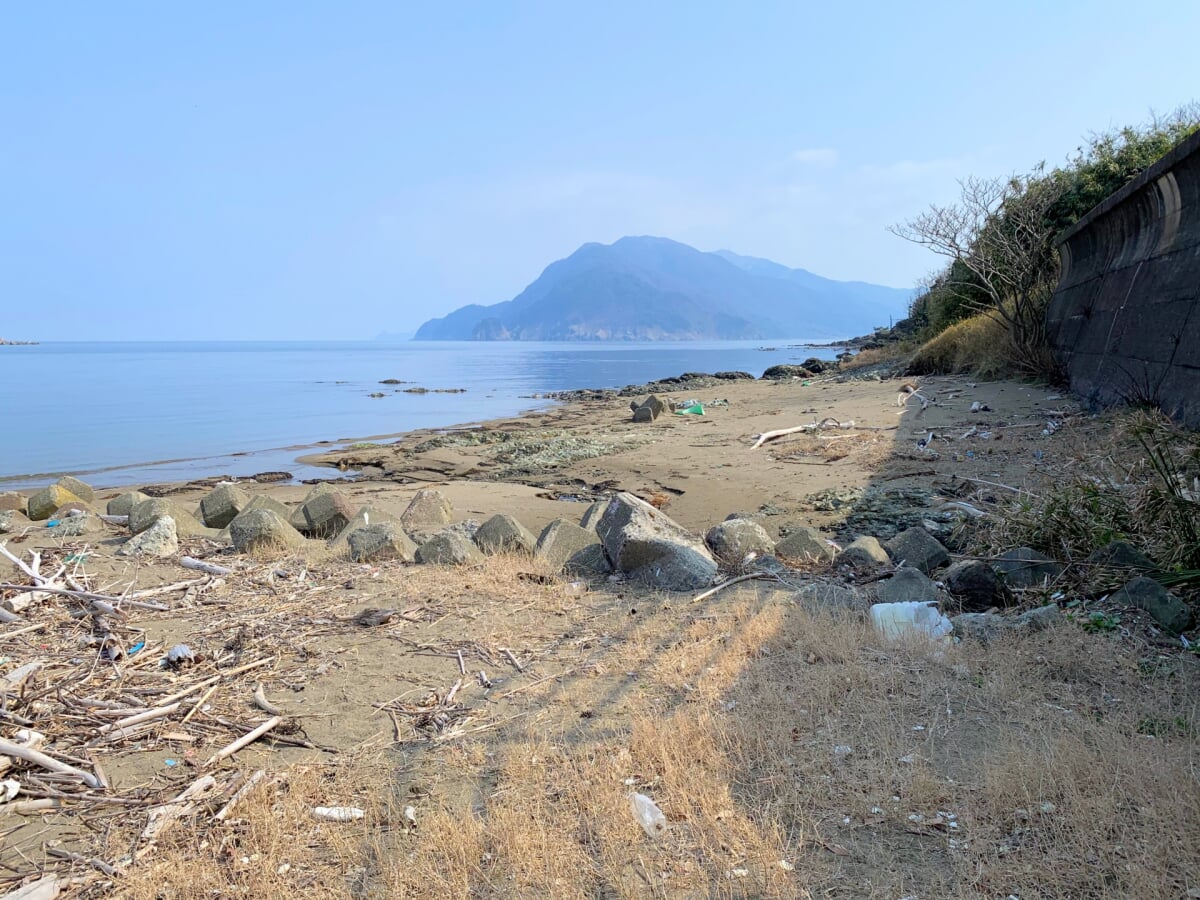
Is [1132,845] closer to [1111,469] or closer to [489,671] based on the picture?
[489,671]

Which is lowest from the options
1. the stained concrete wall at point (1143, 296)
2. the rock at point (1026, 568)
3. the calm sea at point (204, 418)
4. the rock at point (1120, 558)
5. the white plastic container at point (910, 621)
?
the calm sea at point (204, 418)

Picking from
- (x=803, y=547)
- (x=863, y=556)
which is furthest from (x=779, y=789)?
(x=803, y=547)

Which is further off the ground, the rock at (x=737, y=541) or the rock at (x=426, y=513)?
the rock at (x=737, y=541)

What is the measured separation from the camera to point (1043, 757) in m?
3.19

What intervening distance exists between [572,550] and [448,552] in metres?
1.07

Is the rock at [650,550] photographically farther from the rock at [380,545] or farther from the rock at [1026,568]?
the rock at [1026,568]

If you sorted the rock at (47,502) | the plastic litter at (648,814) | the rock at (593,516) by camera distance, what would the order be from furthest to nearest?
the rock at (47,502) < the rock at (593,516) < the plastic litter at (648,814)

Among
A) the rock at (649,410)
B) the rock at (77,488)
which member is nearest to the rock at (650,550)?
the rock at (77,488)

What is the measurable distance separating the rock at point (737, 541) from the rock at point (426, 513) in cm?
356

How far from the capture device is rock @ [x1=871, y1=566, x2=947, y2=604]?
211 inches

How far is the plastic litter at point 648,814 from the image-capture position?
2.96m

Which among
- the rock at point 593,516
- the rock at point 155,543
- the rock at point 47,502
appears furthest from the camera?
the rock at point 47,502

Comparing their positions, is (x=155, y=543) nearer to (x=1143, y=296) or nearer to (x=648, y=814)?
(x=648, y=814)

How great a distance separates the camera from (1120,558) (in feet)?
17.1
